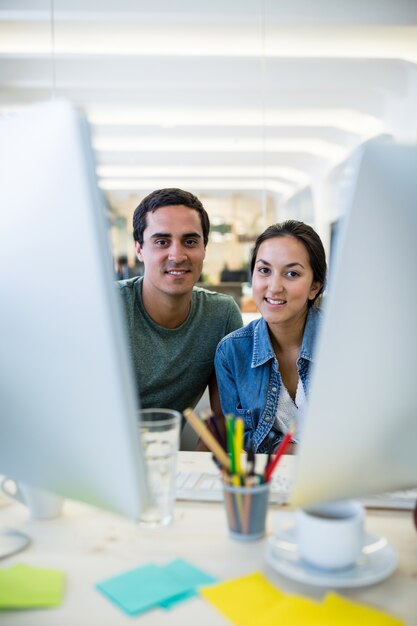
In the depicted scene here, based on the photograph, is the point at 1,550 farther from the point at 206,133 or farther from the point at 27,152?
the point at 206,133

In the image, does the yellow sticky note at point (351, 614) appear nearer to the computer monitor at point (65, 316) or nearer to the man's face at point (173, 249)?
the computer monitor at point (65, 316)

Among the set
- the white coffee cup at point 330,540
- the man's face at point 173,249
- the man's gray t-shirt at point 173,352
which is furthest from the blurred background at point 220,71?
the white coffee cup at point 330,540

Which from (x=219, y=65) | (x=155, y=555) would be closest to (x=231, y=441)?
(x=155, y=555)

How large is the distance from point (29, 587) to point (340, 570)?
36cm

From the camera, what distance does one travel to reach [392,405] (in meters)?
0.64

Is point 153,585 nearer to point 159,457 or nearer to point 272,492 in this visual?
point 159,457

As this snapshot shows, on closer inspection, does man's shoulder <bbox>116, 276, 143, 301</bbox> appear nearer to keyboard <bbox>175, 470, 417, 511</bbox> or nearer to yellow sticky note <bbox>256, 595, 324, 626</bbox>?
keyboard <bbox>175, 470, 417, 511</bbox>

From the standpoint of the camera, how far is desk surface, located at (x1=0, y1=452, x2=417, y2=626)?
0.61 m

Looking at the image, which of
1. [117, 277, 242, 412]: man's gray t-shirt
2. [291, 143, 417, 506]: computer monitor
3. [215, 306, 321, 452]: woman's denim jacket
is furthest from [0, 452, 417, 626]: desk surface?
[117, 277, 242, 412]: man's gray t-shirt

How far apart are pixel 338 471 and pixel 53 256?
15.0 inches

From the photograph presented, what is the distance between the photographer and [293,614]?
23.5 inches

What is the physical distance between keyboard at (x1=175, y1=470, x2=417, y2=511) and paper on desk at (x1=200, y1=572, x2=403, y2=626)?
28 cm

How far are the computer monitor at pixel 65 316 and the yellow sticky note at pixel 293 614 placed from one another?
19 centimetres

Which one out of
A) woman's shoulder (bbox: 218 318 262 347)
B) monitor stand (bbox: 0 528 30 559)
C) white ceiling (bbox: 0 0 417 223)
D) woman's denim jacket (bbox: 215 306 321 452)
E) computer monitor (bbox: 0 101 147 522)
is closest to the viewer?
computer monitor (bbox: 0 101 147 522)
